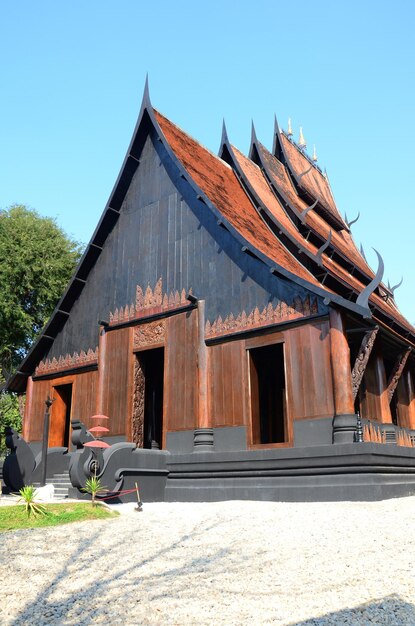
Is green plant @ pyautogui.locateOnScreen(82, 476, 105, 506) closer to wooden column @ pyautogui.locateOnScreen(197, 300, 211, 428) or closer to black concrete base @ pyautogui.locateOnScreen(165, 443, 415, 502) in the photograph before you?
black concrete base @ pyautogui.locateOnScreen(165, 443, 415, 502)

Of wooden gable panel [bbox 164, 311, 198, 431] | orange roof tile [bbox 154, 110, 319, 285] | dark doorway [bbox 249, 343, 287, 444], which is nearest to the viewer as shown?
wooden gable panel [bbox 164, 311, 198, 431]

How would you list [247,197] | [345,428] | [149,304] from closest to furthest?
[345,428] → [149,304] → [247,197]

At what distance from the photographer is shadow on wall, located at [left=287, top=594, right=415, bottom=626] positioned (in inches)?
127

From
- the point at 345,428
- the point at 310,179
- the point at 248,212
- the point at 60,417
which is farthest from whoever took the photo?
the point at 310,179

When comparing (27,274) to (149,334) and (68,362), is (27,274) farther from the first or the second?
(149,334)

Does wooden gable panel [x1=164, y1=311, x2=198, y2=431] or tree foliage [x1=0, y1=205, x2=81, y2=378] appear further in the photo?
tree foliage [x1=0, y1=205, x2=81, y2=378]

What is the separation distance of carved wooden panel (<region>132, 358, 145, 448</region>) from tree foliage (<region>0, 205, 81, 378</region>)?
14.4 meters

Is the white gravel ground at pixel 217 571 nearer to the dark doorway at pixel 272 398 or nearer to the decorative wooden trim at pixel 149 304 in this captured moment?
the decorative wooden trim at pixel 149 304

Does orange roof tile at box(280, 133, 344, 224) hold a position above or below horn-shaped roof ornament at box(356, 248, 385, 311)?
above

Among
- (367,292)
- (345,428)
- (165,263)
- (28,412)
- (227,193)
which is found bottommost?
(345,428)

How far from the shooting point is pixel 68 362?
1452cm

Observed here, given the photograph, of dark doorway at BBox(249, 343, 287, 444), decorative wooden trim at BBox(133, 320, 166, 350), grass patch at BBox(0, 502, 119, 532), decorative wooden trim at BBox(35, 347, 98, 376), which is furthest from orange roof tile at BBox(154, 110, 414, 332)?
grass patch at BBox(0, 502, 119, 532)

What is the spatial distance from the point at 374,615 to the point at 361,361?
21.3ft

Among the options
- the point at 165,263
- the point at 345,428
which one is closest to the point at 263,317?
the point at 345,428
